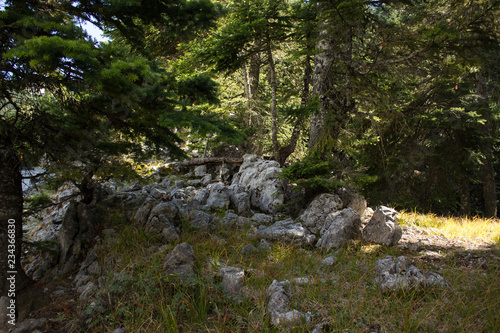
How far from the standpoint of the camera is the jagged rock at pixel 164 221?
5.09 meters

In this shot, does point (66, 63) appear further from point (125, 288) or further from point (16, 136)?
point (125, 288)

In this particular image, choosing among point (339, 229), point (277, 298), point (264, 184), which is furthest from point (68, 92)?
point (264, 184)

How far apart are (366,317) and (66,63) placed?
4.47 m

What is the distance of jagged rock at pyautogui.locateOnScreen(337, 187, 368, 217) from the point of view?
7.54 m

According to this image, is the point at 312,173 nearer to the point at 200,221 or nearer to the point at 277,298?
the point at 200,221

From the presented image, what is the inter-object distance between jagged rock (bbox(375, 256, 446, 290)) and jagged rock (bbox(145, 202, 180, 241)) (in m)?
3.36

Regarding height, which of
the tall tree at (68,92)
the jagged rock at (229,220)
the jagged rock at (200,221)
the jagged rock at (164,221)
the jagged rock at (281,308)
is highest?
the tall tree at (68,92)

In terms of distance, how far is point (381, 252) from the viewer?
211 inches

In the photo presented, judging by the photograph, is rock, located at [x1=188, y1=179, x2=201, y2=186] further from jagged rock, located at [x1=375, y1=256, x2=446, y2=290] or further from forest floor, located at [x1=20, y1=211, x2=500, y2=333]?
jagged rock, located at [x1=375, y1=256, x2=446, y2=290]

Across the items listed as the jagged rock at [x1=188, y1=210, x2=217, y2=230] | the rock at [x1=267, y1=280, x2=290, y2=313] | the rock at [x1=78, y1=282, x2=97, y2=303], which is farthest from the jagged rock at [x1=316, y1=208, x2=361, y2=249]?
the rock at [x1=78, y1=282, x2=97, y2=303]

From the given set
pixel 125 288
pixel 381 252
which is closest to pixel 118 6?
pixel 125 288

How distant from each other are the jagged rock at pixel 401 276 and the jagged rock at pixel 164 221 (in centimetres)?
336

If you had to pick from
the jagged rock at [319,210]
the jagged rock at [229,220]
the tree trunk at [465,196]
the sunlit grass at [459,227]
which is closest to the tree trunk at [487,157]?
the tree trunk at [465,196]

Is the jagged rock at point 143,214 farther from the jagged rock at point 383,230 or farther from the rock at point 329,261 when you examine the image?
the jagged rock at point 383,230
